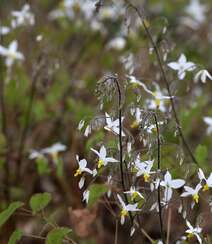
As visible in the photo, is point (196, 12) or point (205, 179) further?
point (196, 12)

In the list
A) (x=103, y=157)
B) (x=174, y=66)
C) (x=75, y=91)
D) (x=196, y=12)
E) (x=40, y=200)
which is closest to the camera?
(x=103, y=157)

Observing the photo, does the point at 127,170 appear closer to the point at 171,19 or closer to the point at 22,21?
the point at 22,21

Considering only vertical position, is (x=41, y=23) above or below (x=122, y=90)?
above

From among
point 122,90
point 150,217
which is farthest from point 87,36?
point 122,90

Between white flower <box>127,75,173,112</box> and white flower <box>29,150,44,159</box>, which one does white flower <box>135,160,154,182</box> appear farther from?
white flower <box>29,150,44,159</box>

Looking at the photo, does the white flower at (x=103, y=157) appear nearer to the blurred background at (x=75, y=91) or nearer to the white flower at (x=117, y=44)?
the blurred background at (x=75, y=91)

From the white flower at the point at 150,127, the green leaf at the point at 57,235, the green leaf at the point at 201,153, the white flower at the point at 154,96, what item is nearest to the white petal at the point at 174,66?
the white flower at the point at 154,96

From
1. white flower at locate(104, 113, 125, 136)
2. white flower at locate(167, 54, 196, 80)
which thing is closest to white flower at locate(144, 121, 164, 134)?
white flower at locate(104, 113, 125, 136)

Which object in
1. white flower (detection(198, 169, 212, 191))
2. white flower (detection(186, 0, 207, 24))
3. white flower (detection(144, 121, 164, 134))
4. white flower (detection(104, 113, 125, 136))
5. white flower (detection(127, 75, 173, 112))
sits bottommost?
white flower (detection(198, 169, 212, 191))

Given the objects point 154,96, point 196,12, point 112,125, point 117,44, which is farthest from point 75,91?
point 112,125

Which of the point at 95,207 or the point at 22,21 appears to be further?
the point at 22,21

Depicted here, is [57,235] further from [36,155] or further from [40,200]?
[36,155]
